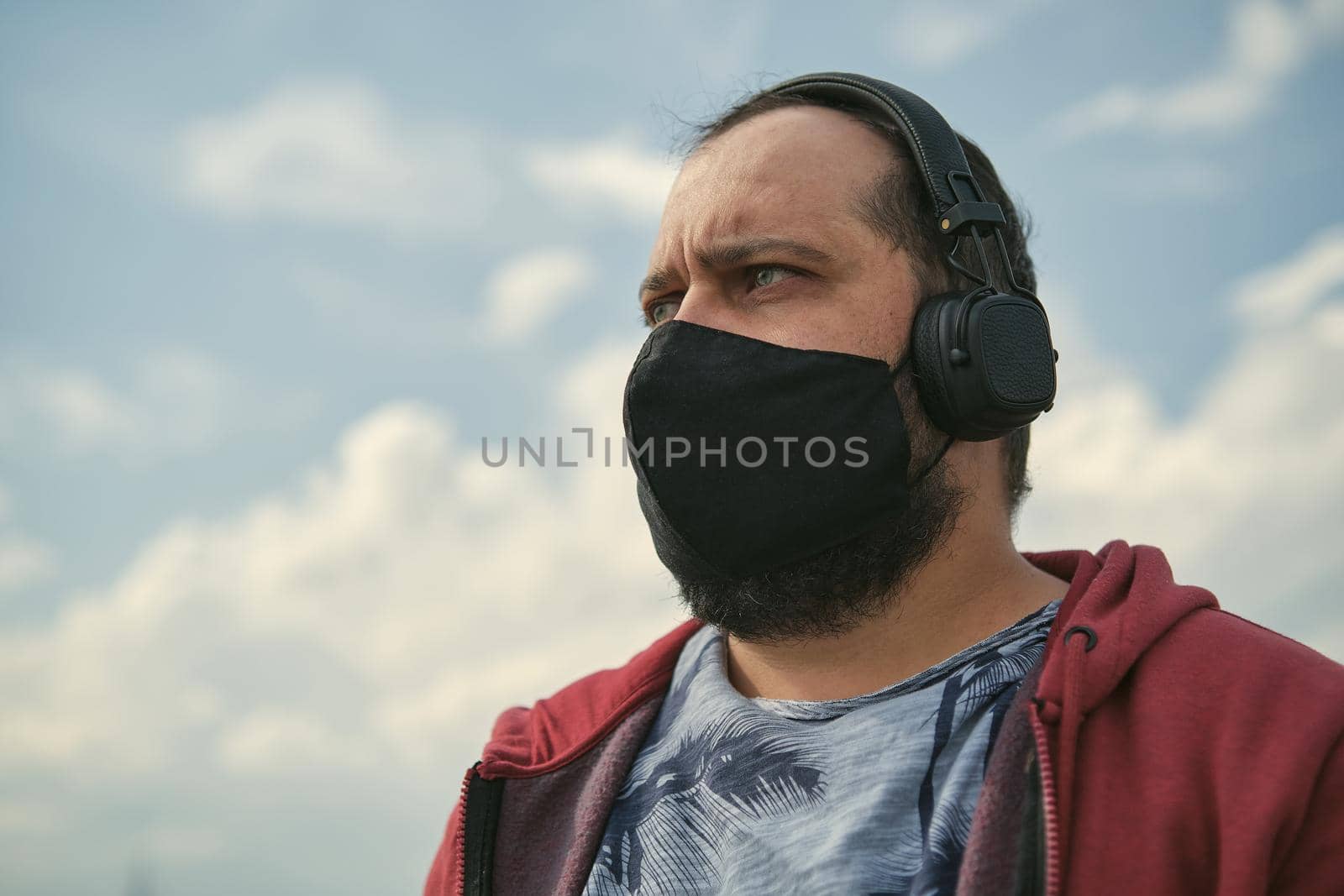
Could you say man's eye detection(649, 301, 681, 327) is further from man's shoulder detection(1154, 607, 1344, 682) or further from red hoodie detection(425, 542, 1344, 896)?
man's shoulder detection(1154, 607, 1344, 682)

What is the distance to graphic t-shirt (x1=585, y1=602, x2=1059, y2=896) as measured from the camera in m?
1.87

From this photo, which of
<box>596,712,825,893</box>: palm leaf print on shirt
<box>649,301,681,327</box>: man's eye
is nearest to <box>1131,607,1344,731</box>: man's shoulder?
<box>596,712,825,893</box>: palm leaf print on shirt

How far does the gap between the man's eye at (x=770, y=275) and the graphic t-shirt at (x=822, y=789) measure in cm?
89

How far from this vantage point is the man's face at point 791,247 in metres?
2.30

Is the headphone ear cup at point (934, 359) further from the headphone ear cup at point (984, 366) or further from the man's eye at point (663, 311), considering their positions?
the man's eye at point (663, 311)

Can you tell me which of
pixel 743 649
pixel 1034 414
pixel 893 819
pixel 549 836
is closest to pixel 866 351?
pixel 1034 414

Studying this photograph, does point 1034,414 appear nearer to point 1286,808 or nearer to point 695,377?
point 695,377

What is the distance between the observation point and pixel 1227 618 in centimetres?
194

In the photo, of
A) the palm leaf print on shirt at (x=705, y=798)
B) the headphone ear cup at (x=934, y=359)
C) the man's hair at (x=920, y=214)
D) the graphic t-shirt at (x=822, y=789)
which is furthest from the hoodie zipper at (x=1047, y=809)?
the man's hair at (x=920, y=214)

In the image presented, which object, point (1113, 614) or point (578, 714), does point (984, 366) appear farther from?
point (578, 714)

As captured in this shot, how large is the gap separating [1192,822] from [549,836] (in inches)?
53.8

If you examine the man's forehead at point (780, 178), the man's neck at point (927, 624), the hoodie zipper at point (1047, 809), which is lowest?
the hoodie zipper at point (1047, 809)

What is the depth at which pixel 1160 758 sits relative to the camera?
171 centimetres

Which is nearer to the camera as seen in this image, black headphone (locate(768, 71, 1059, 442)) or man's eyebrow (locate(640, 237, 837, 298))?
black headphone (locate(768, 71, 1059, 442))
